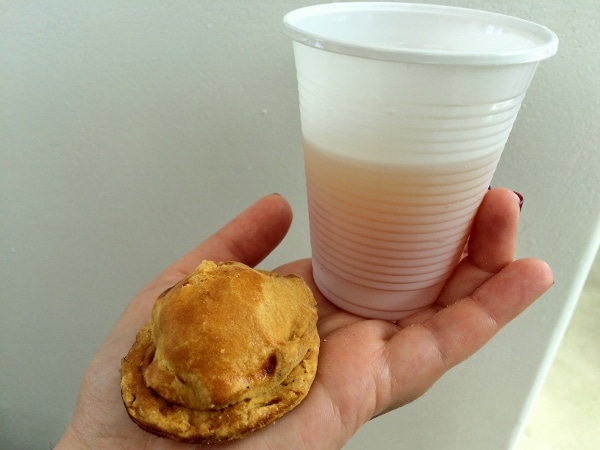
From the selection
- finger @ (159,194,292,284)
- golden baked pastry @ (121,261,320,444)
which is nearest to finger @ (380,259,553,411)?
golden baked pastry @ (121,261,320,444)

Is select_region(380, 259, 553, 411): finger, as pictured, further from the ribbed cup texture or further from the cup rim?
the cup rim

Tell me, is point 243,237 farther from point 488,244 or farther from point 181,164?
point 488,244

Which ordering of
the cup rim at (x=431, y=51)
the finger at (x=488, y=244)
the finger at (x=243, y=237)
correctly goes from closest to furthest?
the cup rim at (x=431, y=51)
the finger at (x=488, y=244)
the finger at (x=243, y=237)

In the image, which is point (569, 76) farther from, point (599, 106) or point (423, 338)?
point (423, 338)

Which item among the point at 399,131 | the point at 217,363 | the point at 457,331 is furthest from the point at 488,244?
the point at 217,363

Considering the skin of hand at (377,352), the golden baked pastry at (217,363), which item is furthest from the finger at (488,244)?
the golden baked pastry at (217,363)

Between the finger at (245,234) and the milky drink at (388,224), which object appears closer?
the milky drink at (388,224)

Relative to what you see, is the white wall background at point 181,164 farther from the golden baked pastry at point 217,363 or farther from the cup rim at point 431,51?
the golden baked pastry at point 217,363
